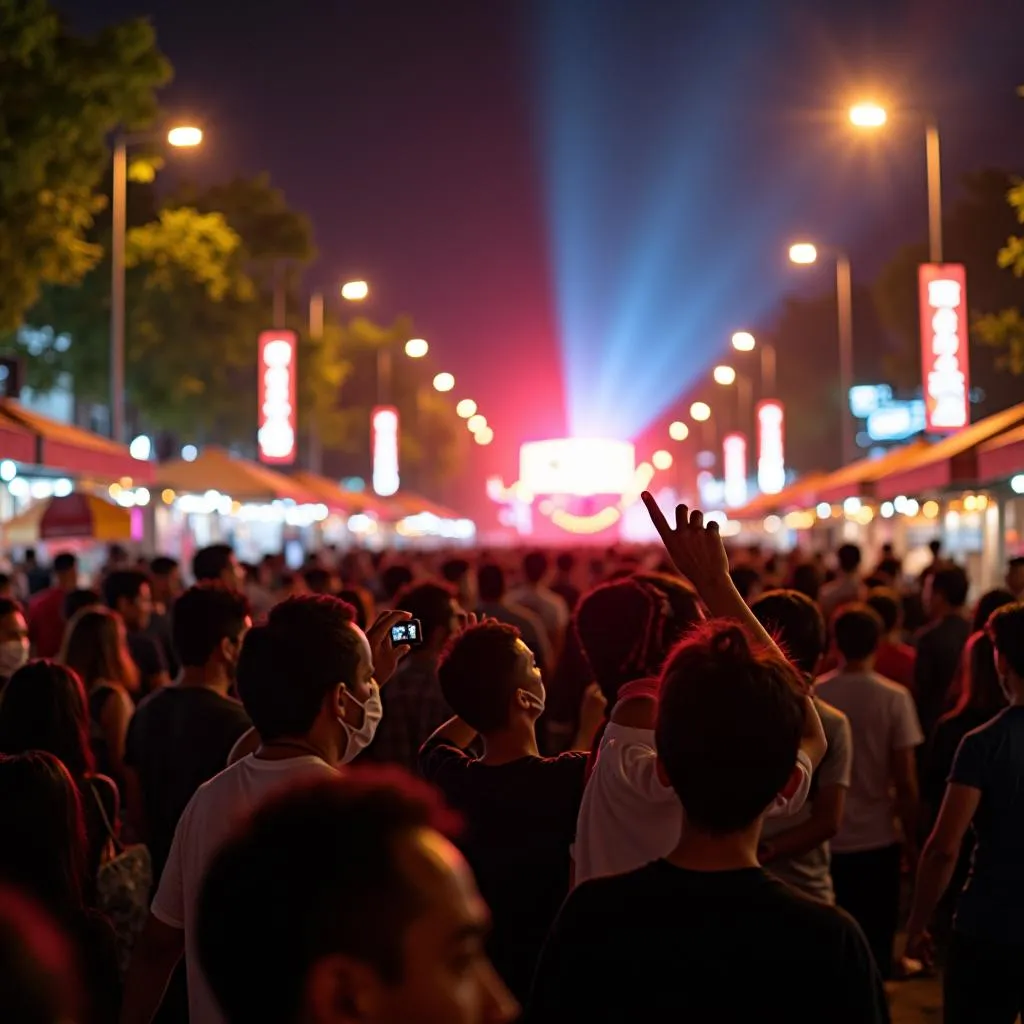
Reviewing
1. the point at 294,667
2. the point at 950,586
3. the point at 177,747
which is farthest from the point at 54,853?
the point at 950,586

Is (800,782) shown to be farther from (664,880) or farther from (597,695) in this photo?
(597,695)

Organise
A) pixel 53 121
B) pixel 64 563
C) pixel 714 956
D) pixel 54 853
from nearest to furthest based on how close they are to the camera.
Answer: pixel 714 956 → pixel 54 853 → pixel 64 563 → pixel 53 121

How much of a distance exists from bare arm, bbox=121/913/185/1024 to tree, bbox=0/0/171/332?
810 inches

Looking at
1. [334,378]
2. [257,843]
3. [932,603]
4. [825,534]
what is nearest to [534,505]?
[334,378]

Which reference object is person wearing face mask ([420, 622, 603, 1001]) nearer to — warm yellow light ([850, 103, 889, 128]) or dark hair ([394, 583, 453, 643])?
dark hair ([394, 583, 453, 643])

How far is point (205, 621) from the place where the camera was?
6.28m

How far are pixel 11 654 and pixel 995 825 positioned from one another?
16.9ft

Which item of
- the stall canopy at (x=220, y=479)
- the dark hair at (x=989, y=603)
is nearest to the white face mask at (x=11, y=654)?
the dark hair at (x=989, y=603)

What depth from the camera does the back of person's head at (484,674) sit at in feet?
15.1

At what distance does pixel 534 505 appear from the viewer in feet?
428

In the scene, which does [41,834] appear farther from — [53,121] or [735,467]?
[735,467]

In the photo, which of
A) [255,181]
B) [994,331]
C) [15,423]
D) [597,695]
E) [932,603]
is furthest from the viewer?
[255,181]

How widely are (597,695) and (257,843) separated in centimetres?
426

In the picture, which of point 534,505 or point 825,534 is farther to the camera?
point 534,505
